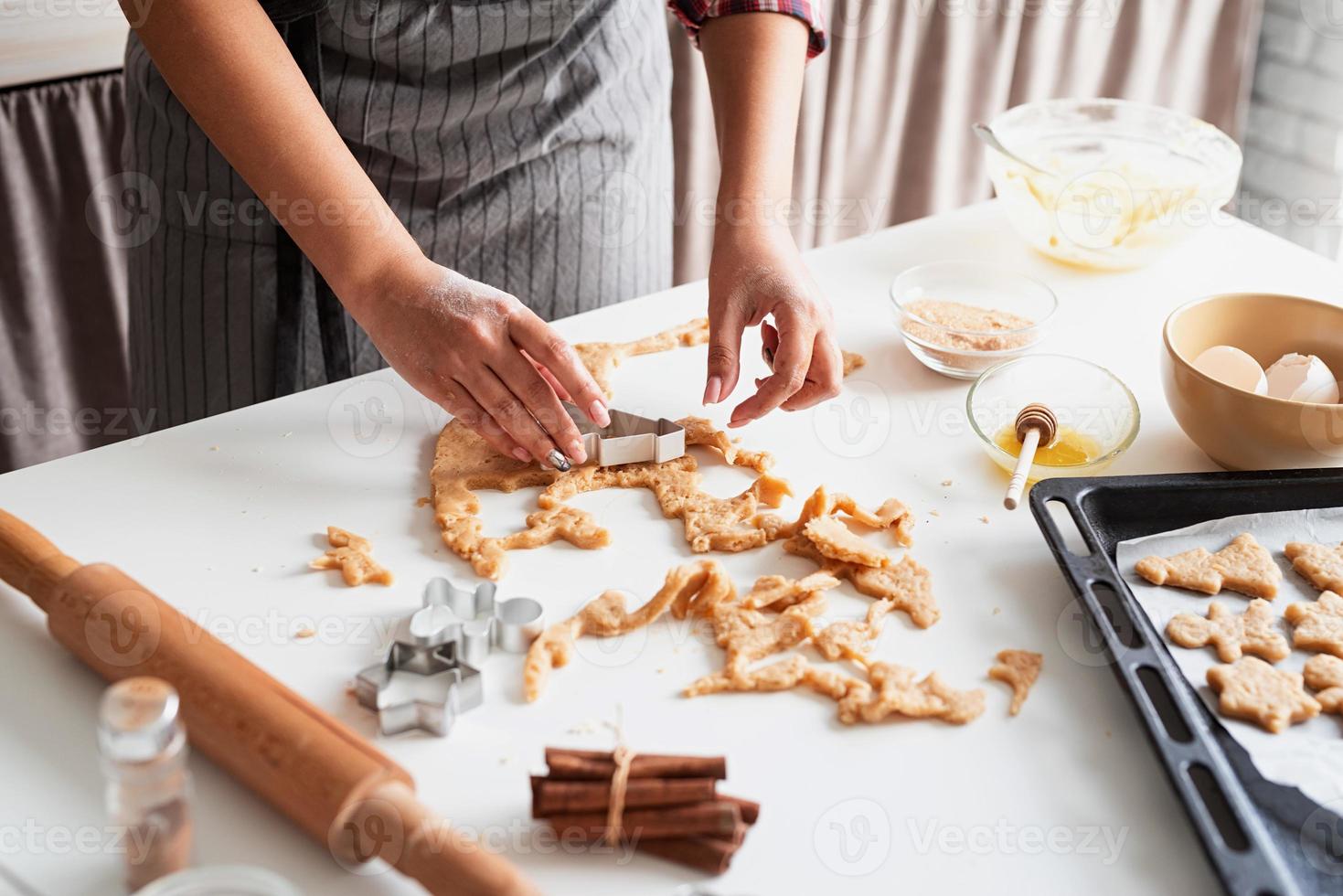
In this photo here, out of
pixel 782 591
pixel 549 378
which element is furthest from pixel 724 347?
pixel 782 591

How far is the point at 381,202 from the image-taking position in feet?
3.78

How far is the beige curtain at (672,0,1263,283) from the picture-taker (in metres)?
2.58

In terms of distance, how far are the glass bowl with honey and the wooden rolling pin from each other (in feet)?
2.24

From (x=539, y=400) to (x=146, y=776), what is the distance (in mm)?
519

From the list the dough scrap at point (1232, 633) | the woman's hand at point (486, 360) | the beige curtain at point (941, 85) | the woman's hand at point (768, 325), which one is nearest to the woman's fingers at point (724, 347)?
the woman's hand at point (768, 325)

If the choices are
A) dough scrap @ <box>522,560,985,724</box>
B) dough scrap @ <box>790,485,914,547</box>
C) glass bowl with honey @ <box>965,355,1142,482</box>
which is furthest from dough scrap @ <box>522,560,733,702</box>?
glass bowl with honey @ <box>965,355,1142,482</box>

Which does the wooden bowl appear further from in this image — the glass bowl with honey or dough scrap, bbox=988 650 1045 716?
dough scrap, bbox=988 650 1045 716

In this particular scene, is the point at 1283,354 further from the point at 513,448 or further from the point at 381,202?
the point at 381,202

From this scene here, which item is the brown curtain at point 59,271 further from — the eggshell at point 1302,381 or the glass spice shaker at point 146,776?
the eggshell at point 1302,381

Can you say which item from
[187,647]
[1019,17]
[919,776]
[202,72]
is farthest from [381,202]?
[1019,17]

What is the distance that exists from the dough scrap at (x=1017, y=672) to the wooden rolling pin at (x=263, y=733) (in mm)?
411

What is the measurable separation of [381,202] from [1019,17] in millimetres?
2069

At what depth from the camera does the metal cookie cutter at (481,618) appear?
2.97 feet

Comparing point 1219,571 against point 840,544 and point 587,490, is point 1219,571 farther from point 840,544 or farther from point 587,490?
point 587,490
